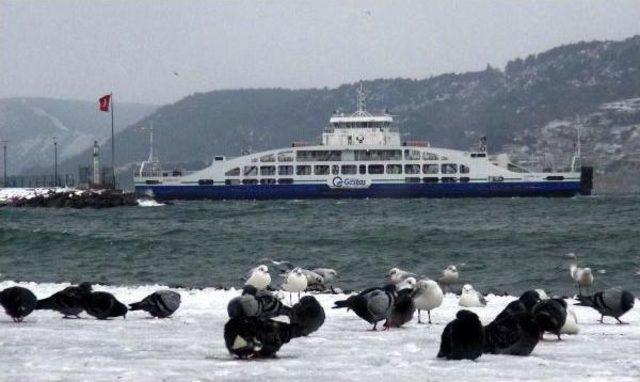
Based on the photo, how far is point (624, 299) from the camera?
1336cm

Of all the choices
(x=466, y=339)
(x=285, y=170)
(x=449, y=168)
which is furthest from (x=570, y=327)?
(x=285, y=170)

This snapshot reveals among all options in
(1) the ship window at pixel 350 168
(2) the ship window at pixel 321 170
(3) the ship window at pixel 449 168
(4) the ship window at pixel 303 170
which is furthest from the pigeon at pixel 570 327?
(4) the ship window at pixel 303 170

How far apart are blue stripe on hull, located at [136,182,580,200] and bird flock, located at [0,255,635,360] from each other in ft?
279

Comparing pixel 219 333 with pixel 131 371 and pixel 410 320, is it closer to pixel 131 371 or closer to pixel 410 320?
pixel 410 320

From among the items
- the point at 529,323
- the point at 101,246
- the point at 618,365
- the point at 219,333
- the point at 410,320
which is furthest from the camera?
the point at 101,246

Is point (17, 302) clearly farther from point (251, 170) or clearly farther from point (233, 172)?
point (251, 170)

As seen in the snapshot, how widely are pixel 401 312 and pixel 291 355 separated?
8.51 feet

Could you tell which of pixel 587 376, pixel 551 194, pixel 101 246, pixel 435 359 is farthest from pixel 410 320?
pixel 551 194

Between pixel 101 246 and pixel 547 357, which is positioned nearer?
pixel 547 357

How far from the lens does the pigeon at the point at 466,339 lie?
9.90 meters

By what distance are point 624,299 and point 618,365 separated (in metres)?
3.73

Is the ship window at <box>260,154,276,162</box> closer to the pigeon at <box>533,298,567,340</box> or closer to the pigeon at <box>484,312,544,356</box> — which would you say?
the pigeon at <box>533,298,567,340</box>

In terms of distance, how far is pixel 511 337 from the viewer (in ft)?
33.9

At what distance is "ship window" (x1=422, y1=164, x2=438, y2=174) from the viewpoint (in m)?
104
